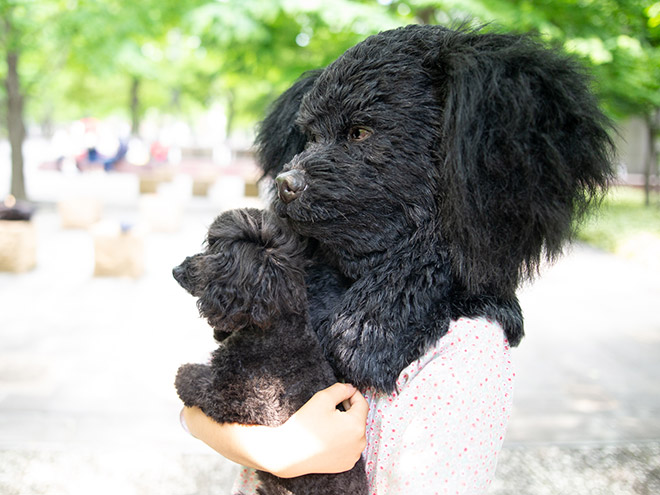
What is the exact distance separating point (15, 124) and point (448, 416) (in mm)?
12398

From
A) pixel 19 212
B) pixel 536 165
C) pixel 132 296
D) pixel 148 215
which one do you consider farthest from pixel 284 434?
pixel 148 215

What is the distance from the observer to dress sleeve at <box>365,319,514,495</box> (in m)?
1.07

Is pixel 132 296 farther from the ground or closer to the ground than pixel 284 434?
closer to the ground

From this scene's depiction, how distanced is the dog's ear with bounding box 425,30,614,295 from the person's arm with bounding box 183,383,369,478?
0.35 meters

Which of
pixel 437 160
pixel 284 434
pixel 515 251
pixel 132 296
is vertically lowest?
pixel 132 296

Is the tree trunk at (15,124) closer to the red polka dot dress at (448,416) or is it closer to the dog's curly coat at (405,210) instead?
the dog's curly coat at (405,210)

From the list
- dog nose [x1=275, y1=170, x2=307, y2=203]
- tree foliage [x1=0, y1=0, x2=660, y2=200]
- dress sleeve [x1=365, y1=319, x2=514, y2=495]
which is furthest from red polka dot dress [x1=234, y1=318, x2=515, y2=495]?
tree foliage [x1=0, y1=0, x2=660, y2=200]

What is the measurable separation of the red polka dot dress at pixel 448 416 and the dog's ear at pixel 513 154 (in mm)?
135

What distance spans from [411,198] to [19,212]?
7242 millimetres

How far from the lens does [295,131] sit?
1.39 metres

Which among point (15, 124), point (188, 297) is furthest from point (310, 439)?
point (15, 124)

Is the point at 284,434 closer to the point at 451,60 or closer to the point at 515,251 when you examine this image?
the point at 515,251

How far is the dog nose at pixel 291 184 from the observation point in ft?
3.60

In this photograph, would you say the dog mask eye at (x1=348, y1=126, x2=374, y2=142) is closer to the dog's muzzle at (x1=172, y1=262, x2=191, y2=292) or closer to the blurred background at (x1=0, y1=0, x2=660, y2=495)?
the blurred background at (x1=0, y1=0, x2=660, y2=495)
